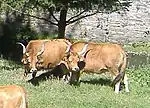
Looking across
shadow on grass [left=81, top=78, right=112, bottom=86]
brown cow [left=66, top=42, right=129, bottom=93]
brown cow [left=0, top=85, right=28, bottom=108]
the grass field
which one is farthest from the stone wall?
brown cow [left=0, top=85, right=28, bottom=108]

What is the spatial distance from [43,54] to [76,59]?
86 cm

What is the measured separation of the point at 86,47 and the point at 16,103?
4342 millimetres

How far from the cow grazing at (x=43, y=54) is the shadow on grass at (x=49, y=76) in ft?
0.60

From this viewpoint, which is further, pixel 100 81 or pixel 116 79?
pixel 100 81

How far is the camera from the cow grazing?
34.3 feet

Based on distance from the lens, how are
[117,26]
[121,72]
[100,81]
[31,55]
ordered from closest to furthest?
1. [31,55]
2. [121,72]
3. [100,81]
4. [117,26]

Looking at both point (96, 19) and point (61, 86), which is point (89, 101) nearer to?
point (61, 86)

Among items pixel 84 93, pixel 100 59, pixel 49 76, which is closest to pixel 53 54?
pixel 49 76

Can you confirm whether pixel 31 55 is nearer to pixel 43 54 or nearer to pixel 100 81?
pixel 43 54

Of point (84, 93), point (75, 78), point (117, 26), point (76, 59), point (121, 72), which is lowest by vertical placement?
point (84, 93)

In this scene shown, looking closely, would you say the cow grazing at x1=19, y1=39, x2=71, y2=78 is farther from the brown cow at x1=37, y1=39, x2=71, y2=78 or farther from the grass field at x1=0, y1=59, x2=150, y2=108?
the grass field at x1=0, y1=59, x2=150, y2=108

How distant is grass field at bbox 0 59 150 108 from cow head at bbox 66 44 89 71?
420 mm

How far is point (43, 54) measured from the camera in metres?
10.7

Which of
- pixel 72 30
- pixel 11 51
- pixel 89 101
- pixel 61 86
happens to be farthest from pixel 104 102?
pixel 72 30
